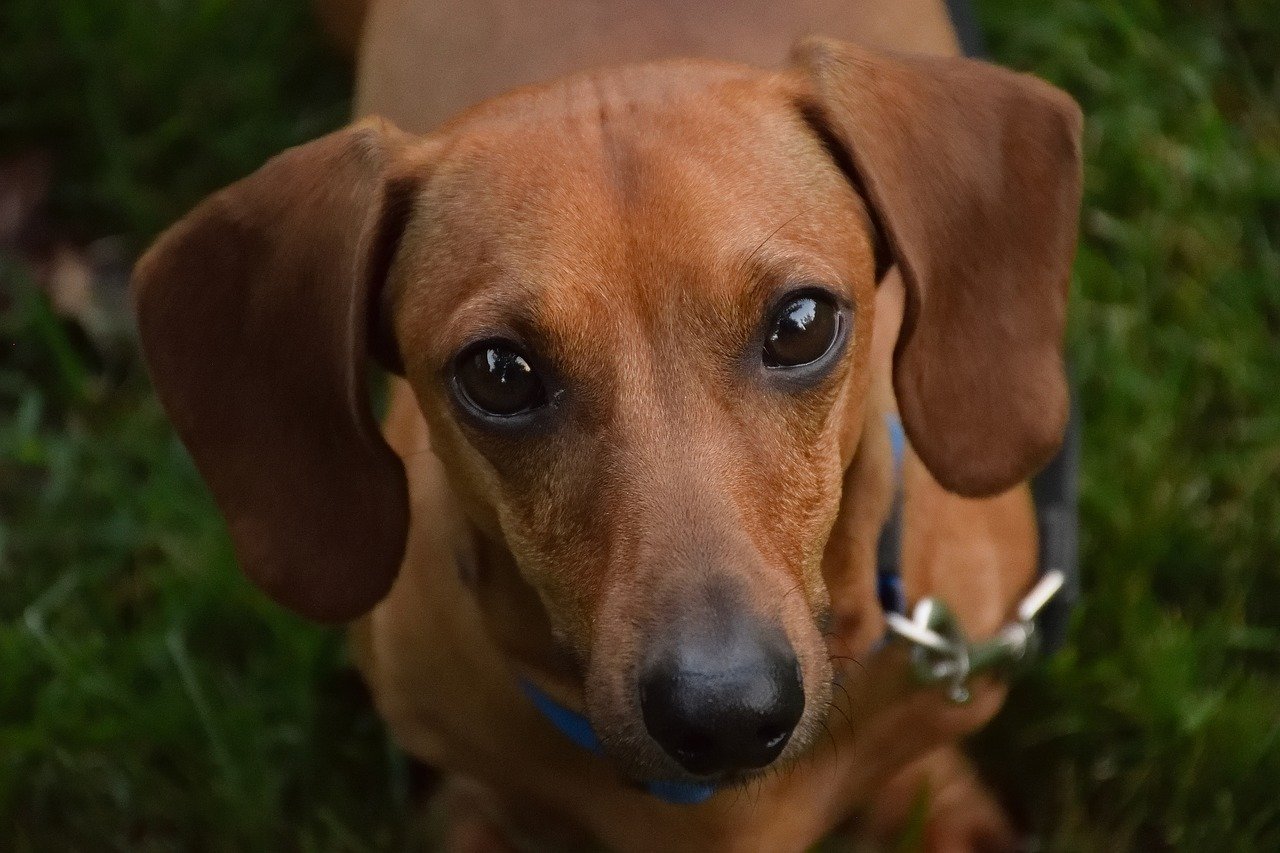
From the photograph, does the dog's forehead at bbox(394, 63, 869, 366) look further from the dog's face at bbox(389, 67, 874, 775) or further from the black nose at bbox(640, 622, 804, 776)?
the black nose at bbox(640, 622, 804, 776)

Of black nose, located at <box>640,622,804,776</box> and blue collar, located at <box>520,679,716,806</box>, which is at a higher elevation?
black nose, located at <box>640,622,804,776</box>

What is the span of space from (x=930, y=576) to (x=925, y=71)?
696mm

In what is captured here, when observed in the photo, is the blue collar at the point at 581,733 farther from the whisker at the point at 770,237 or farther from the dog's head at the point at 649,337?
the whisker at the point at 770,237

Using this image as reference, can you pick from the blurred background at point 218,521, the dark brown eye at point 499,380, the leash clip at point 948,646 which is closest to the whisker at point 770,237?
the dark brown eye at point 499,380

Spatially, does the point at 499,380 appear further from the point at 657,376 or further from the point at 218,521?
the point at 218,521

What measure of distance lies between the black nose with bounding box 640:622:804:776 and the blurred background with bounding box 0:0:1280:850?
3.38ft

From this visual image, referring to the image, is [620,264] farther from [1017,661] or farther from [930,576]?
[1017,661]

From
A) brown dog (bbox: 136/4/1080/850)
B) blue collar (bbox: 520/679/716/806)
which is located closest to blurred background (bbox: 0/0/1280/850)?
brown dog (bbox: 136/4/1080/850)

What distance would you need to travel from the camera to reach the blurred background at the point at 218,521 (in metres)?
2.64

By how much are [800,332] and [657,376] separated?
178 mm

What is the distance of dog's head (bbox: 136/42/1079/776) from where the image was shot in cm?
175

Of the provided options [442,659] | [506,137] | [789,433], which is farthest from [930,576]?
[506,137]

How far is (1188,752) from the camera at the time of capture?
2.54m

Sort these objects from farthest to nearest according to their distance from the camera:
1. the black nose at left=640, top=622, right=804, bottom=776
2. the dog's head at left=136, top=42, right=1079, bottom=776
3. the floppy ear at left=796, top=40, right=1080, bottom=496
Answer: the floppy ear at left=796, top=40, right=1080, bottom=496 < the dog's head at left=136, top=42, right=1079, bottom=776 < the black nose at left=640, top=622, right=804, bottom=776
